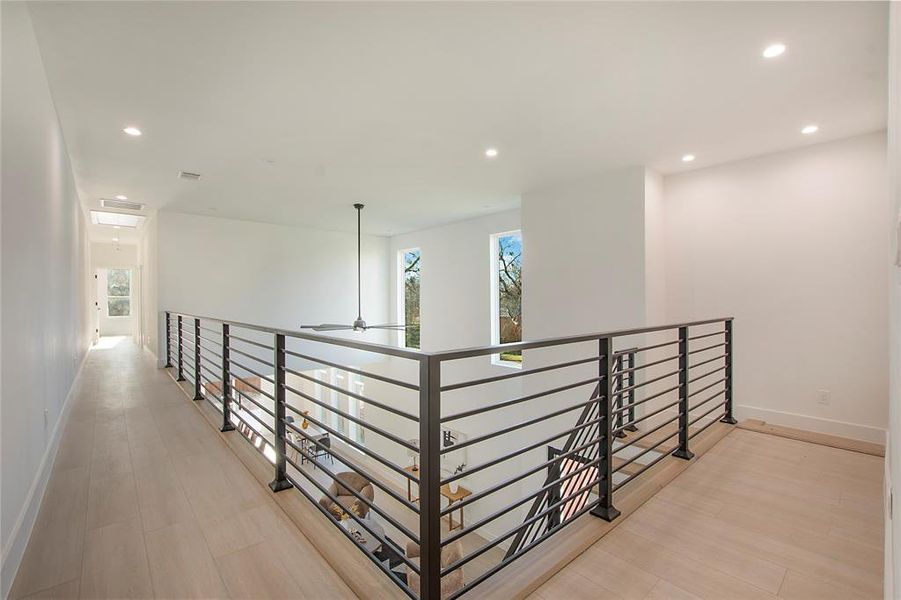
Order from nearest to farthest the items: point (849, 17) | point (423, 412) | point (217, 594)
Answer: point (423, 412) → point (217, 594) → point (849, 17)

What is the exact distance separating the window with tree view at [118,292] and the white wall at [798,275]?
14.3 metres

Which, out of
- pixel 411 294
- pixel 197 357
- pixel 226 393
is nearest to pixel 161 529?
pixel 226 393

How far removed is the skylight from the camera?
6970mm

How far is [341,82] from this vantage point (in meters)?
2.68

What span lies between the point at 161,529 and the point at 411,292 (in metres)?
7.26

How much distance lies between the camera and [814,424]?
3676mm

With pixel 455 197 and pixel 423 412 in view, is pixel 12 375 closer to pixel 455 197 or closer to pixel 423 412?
pixel 423 412

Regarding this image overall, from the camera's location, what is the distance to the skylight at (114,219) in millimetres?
6970

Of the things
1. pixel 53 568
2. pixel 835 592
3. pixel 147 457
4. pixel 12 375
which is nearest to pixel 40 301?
pixel 12 375

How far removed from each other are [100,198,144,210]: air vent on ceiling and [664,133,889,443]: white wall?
750cm

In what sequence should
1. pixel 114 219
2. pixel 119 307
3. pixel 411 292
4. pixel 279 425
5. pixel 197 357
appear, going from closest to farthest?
pixel 279 425
pixel 197 357
pixel 114 219
pixel 411 292
pixel 119 307

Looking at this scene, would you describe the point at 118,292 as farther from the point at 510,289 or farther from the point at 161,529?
the point at 161,529

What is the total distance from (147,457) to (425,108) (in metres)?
3.13

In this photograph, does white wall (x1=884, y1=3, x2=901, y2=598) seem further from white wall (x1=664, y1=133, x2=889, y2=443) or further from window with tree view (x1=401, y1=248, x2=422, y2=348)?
window with tree view (x1=401, y1=248, x2=422, y2=348)
